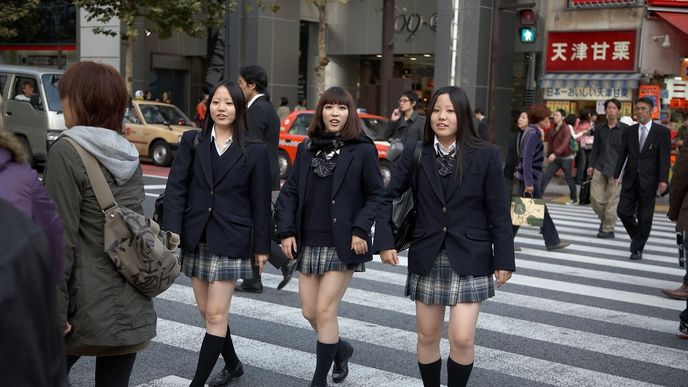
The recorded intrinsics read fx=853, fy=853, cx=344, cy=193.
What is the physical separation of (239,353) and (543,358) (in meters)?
1.98

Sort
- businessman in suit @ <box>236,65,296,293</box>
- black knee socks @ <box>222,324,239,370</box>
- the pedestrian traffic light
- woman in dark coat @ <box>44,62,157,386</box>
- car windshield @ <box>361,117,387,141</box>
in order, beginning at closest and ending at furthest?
woman in dark coat @ <box>44,62,157,386</box> → black knee socks @ <box>222,324,239,370</box> → businessman in suit @ <box>236,65,296,293</box> → car windshield @ <box>361,117,387,141</box> → the pedestrian traffic light

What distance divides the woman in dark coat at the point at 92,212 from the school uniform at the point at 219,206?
1.03m

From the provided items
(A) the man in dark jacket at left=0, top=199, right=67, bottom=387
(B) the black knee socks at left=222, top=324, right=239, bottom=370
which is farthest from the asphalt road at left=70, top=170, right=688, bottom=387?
(A) the man in dark jacket at left=0, top=199, right=67, bottom=387

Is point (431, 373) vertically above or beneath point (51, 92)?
beneath

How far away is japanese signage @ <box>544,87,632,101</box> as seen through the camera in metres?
20.8

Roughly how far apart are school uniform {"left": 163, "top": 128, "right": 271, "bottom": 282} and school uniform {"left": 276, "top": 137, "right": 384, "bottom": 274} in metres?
0.21

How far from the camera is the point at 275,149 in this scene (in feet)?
22.2

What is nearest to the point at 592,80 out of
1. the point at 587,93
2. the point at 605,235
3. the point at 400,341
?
the point at 587,93

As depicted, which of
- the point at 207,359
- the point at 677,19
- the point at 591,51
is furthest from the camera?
the point at 591,51

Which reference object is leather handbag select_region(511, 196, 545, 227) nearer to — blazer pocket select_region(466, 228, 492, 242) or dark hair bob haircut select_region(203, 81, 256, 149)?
blazer pocket select_region(466, 228, 492, 242)

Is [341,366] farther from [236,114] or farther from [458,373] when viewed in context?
[236,114]

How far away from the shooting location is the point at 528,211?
9.21 m

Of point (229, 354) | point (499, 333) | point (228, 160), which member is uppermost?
point (228, 160)

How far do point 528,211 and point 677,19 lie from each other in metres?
12.9
